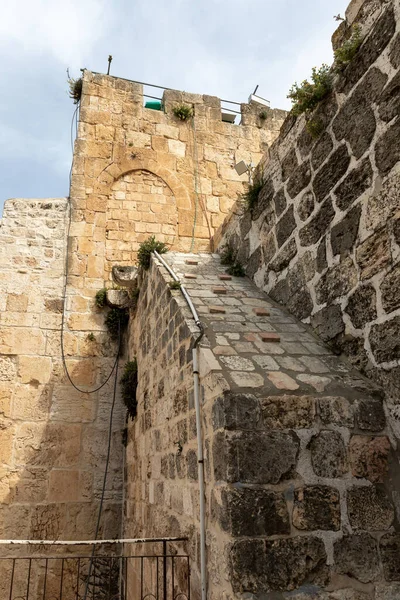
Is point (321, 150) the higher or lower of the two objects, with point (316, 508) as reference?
higher

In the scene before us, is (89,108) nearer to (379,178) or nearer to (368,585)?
(379,178)

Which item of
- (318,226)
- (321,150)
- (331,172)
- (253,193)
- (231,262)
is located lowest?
(318,226)

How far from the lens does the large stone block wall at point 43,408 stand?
5566 millimetres

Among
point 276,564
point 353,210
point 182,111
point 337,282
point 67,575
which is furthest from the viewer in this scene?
point 182,111

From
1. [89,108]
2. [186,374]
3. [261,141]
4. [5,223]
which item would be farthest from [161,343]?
[261,141]

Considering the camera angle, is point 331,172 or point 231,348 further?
point 331,172

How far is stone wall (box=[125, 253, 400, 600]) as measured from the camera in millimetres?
2449

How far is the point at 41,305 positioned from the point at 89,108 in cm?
342

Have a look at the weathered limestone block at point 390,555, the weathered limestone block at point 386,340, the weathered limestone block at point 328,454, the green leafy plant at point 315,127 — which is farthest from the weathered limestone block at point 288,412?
the green leafy plant at point 315,127

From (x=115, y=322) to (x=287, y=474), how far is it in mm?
4308

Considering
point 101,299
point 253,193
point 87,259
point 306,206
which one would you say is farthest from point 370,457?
point 87,259

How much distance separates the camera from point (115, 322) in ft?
21.5

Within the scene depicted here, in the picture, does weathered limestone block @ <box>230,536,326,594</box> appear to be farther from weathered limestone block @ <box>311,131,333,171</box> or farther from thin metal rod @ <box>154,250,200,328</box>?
weathered limestone block @ <box>311,131,333,171</box>

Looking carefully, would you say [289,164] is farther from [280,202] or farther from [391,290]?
[391,290]
